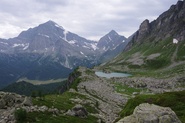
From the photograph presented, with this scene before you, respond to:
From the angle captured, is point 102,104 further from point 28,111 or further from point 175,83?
point 175,83

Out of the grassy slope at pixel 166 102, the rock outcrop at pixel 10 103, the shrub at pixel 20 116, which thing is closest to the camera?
the grassy slope at pixel 166 102

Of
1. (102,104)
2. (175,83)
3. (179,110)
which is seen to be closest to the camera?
(179,110)

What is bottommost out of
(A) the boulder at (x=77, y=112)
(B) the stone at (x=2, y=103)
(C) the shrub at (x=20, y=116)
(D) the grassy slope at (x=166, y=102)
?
(A) the boulder at (x=77, y=112)

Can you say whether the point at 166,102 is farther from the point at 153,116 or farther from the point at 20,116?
the point at 20,116

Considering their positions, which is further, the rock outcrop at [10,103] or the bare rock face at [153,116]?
the rock outcrop at [10,103]

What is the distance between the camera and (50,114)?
235 feet

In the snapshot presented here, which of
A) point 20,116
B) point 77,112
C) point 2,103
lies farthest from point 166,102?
point 2,103

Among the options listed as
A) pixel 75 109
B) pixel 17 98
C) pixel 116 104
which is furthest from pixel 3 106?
pixel 116 104

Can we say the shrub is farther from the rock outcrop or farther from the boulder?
the boulder

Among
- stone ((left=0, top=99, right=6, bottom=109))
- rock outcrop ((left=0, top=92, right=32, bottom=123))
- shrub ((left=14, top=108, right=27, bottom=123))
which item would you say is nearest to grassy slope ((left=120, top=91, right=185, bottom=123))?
shrub ((left=14, top=108, right=27, bottom=123))

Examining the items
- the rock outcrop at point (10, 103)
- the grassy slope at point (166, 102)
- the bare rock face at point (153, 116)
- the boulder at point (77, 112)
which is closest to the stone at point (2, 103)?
the rock outcrop at point (10, 103)

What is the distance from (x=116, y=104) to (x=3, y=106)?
55.4m

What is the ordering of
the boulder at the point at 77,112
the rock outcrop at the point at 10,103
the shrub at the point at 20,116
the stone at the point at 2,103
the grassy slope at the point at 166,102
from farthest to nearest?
the boulder at the point at 77,112, the stone at the point at 2,103, the rock outcrop at the point at 10,103, the shrub at the point at 20,116, the grassy slope at the point at 166,102

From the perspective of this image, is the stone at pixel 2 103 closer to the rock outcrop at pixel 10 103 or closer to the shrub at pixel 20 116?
the rock outcrop at pixel 10 103
